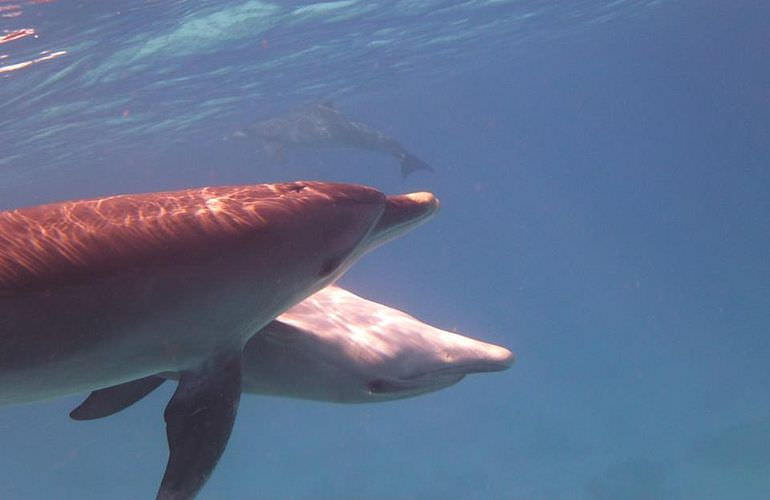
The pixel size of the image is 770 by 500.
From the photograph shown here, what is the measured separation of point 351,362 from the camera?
4758 mm

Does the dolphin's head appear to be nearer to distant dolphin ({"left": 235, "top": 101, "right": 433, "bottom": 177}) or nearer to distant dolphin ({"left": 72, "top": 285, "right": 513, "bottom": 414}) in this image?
distant dolphin ({"left": 72, "top": 285, "right": 513, "bottom": 414})

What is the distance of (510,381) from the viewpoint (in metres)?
48.3

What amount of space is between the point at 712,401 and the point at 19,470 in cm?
3578

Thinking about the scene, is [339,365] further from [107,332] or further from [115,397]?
[107,332]

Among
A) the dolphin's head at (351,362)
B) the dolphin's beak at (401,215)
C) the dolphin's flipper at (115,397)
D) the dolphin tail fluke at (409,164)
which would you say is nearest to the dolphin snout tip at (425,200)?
the dolphin's beak at (401,215)

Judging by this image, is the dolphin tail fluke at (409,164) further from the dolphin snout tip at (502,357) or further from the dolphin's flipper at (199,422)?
the dolphin's flipper at (199,422)

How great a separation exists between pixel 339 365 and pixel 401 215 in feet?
4.30

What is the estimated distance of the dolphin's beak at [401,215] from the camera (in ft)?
12.9

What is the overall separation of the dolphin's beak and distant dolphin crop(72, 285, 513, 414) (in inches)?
40.5

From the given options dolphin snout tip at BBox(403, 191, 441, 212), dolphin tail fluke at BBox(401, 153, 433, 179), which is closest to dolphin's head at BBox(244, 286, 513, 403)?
dolphin snout tip at BBox(403, 191, 441, 212)

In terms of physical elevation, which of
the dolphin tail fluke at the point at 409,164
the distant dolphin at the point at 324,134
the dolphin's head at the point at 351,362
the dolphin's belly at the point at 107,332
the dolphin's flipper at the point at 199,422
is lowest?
the dolphin tail fluke at the point at 409,164

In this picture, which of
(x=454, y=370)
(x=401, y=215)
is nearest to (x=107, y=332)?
(x=401, y=215)

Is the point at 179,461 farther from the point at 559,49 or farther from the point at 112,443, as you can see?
the point at 559,49

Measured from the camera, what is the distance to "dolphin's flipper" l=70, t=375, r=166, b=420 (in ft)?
15.0
